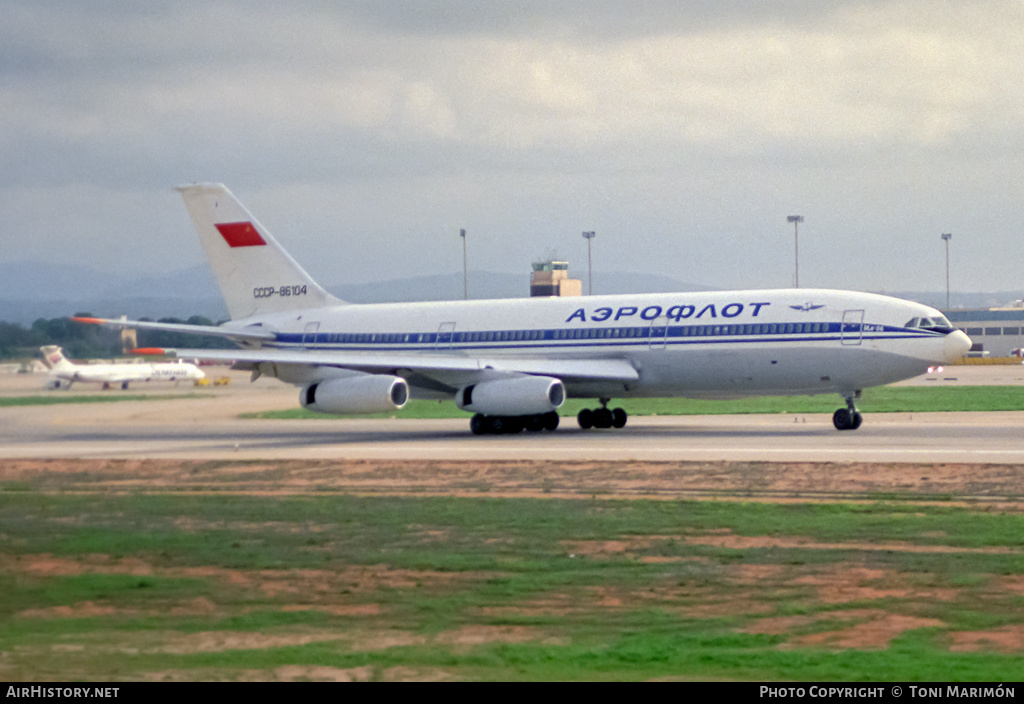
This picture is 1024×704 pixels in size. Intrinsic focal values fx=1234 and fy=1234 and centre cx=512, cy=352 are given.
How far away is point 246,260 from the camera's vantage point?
45.8m

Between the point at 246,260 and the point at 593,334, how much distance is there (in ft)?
48.0

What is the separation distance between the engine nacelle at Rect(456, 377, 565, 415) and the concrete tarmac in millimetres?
915

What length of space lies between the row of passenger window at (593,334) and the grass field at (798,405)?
355 centimetres

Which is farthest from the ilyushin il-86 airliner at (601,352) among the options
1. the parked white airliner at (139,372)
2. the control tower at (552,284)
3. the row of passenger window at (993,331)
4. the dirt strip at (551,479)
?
the control tower at (552,284)

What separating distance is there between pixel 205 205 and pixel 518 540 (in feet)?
104

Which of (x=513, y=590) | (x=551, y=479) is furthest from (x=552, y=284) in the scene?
(x=513, y=590)

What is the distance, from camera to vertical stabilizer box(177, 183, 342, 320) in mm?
45375

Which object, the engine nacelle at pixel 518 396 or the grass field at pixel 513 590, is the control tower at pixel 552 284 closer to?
the engine nacelle at pixel 518 396

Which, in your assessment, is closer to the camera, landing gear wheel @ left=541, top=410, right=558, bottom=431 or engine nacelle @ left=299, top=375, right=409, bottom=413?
engine nacelle @ left=299, top=375, right=409, bottom=413

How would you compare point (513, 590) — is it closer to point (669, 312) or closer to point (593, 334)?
point (669, 312)

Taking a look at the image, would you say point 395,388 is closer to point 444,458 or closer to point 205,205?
point 444,458

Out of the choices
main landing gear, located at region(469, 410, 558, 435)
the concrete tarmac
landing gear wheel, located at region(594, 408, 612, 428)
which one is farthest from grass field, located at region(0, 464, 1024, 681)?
landing gear wheel, located at region(594, 408, 612, 428)

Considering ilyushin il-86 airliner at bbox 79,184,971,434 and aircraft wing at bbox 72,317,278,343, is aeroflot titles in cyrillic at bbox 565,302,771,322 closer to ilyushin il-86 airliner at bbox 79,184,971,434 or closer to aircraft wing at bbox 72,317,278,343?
ilyushin il-86 airliner at bbox 79,184,971,434

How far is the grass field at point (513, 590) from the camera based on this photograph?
430 inches
